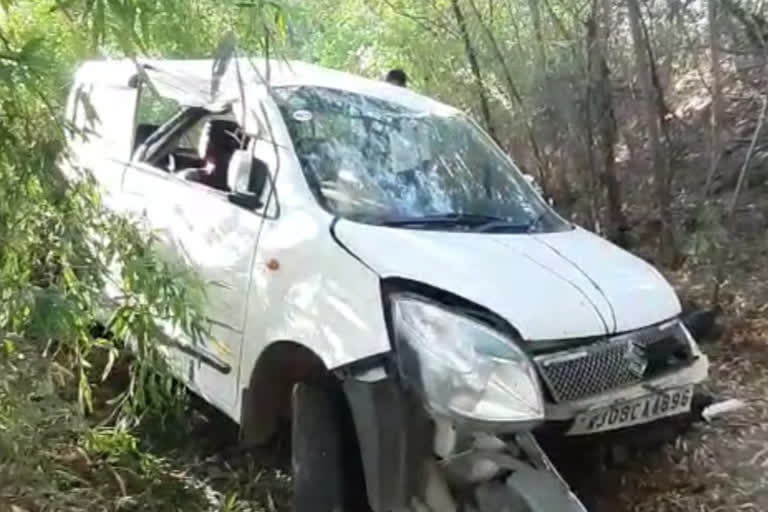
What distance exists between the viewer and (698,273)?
636 cm

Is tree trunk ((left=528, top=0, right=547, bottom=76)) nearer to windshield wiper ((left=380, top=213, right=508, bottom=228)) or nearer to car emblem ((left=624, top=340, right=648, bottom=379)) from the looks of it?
windshield wiper ((left=380, top=213, right=508, bottom=228))

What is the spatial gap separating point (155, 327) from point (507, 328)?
1362 mm

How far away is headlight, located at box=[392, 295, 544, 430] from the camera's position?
3.17m

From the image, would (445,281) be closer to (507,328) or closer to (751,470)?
(507,328)

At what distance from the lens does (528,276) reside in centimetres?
355

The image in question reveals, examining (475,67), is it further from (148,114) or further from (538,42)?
(148,114)

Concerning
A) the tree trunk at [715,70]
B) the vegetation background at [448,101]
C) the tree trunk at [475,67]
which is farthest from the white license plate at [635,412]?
the tree trunk at [475,67]

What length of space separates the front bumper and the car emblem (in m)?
0.05

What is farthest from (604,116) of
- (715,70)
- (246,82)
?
(246,82)

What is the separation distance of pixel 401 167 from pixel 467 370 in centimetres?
120

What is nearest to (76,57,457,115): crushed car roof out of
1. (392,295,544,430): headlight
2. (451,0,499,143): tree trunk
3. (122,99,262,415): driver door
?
(122,99,262,415): driver door

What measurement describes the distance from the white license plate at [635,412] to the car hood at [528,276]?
257 millimetres

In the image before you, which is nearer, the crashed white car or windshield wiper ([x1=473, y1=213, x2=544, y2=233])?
the crashed white car

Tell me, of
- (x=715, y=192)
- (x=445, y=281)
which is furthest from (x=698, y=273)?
(x=445, y=281)
